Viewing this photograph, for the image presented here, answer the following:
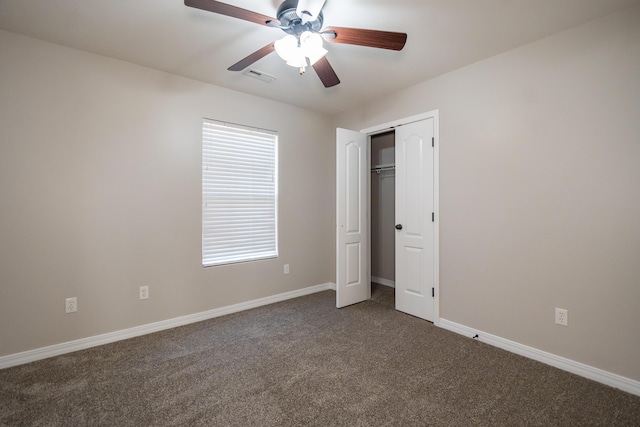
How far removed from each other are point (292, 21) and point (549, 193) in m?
2.31

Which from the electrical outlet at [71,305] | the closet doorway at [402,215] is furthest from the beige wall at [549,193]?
the electrical outlet at [71,305]

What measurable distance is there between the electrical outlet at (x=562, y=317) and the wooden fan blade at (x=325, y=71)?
252 cm

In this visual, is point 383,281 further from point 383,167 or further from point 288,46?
point 288,46

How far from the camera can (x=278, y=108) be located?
3.80 metres

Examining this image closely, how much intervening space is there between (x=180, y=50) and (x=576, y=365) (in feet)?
13.2

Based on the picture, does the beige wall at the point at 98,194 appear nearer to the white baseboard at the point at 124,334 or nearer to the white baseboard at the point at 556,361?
the white baseboard at the point at 124,334

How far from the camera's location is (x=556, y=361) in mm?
2285

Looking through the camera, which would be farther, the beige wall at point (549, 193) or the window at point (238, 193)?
the window at point (238, 193)

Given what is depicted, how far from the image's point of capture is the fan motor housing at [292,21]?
1.77m

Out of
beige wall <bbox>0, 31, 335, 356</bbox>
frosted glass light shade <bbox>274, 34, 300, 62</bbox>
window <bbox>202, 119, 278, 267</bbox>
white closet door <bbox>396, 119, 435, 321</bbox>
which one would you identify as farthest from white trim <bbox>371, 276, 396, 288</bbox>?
frosted glass light shade <bbox>274, 34, 300, 62</bbox>

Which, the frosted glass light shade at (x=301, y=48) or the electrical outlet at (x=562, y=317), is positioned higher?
the frosted glass light shade at (x=301, y=48)

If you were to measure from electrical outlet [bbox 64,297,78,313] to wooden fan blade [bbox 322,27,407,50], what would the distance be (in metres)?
2.91

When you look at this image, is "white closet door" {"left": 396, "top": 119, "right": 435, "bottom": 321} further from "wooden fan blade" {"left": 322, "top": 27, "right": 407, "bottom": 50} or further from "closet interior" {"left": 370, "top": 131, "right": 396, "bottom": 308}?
"wooden fan blade" {"left": 322, "top": 27, "right": 407, "bottom": 50}

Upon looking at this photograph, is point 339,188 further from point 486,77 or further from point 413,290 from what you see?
point 486,77
